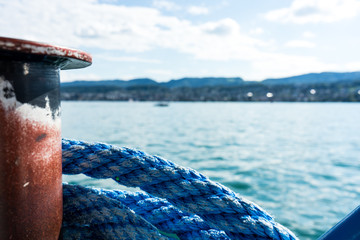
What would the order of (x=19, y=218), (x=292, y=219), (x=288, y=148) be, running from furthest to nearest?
(x=288, y=148)
(x=292, y=219)
(x=19, y=218)

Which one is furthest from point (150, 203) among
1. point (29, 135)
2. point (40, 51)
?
point (40, 51)

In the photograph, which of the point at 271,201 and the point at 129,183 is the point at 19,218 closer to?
the point at 129,183

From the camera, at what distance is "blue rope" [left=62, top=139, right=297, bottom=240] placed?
0.96 meters

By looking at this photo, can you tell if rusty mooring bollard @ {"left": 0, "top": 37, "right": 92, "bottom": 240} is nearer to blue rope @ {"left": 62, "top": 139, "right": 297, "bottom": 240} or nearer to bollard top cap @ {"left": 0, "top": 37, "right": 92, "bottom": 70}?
bollard top cap @ {"left": 0, "top": 37, "right": 92, "bottom": 70}

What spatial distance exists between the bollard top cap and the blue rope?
1.28 ft

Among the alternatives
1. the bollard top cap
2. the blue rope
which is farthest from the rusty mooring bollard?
the blue rope

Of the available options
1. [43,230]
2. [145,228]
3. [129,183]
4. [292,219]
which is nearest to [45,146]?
[43,230]

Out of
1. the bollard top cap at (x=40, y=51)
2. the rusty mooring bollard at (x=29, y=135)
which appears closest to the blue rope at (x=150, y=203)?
the rusty mooring bollard at (x=29, y=135)

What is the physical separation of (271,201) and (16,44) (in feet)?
30.3

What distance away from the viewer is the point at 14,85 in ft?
2.50

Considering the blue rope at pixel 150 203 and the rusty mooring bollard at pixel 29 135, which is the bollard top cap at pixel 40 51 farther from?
the blue rope at pixel 150 203

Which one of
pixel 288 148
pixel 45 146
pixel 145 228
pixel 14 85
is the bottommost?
pixel 288 148

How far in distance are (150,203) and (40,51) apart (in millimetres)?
719

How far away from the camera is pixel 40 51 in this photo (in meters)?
0.75
